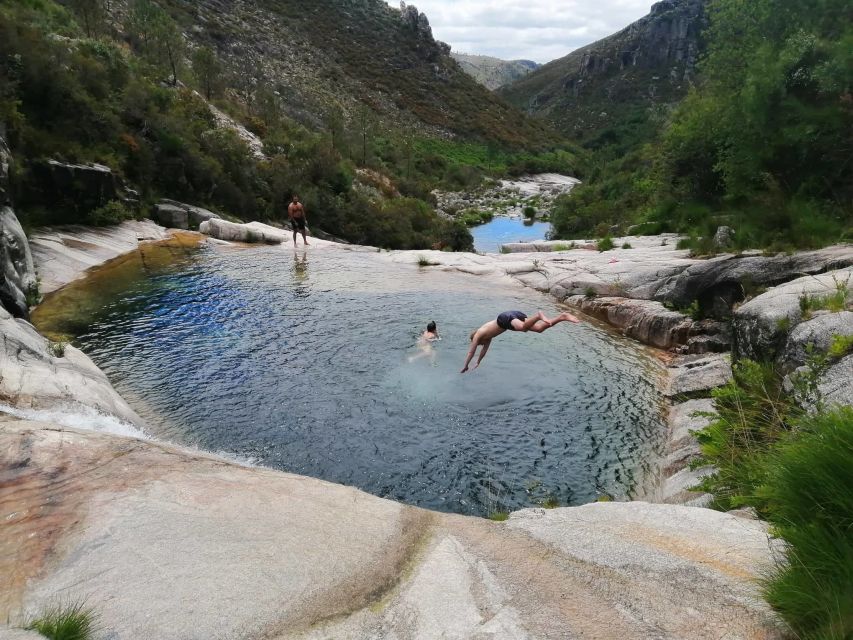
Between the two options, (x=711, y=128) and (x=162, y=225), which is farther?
(x=162, y=225)

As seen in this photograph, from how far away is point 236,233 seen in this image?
91.9ft

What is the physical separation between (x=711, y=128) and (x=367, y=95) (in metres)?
79.4

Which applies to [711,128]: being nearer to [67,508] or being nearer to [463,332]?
[463,332]

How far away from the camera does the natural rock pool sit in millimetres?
8914

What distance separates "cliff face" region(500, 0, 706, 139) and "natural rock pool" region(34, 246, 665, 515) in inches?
5619

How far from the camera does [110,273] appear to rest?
62.6ft

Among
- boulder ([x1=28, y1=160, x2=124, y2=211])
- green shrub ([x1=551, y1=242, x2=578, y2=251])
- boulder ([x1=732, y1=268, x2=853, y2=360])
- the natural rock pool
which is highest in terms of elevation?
boulder ([x1=28, y1=160, x2=124, y2=211])

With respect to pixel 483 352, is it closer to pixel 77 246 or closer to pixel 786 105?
pixel 786 105

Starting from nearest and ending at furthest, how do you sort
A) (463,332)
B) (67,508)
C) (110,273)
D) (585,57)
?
1. (67,508)
2. (463,332)
3. (110,273)
4. (585,57)

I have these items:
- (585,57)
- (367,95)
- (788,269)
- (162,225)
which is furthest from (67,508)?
(585,57)

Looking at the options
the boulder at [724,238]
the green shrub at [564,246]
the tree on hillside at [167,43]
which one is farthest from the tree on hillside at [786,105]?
the tree on hillside at [167,43]

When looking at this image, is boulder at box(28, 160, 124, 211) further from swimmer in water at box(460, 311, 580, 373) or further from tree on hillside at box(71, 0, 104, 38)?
tree on hillside at box(71, 0, 104, 38)

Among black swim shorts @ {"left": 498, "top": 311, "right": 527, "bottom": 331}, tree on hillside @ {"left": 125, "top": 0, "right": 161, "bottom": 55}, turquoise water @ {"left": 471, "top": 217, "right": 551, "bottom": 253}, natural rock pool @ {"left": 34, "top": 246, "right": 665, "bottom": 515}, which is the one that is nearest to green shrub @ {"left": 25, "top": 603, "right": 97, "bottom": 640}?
natural rock pool @ {"left": 34, "top": 246, "right": 665, "bottom": 515}

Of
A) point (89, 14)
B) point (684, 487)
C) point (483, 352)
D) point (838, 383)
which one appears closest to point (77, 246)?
point (483, 352)
